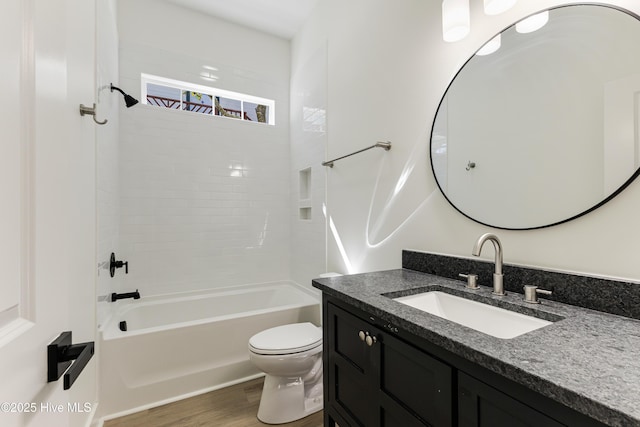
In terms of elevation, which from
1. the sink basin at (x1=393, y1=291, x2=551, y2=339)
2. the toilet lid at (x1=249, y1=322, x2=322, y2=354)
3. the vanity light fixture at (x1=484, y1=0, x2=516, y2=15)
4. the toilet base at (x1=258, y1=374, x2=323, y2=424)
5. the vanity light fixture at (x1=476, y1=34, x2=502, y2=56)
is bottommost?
the toilet base at (x1=258, y1=374, x2=323, y2=424)

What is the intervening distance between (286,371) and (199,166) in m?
2.05

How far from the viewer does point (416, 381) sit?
33.2 inches

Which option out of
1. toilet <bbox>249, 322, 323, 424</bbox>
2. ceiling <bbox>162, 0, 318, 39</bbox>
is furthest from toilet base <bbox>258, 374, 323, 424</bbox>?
ceiling <bbox>162, 0, 318, 39</bbox>

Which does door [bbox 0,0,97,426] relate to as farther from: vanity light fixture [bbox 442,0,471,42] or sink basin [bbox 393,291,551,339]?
vanity light fixture [bbox 442,0,471,42]

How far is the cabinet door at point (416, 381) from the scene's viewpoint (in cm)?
76

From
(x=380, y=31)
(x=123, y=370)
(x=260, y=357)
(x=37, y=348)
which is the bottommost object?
(x=123, y=370)

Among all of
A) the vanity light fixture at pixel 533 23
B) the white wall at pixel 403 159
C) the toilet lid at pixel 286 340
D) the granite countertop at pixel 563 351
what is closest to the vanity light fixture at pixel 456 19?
the white wall at pixel 403 159

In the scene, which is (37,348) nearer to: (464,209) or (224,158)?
(464,209)

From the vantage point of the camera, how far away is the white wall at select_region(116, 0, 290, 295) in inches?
101

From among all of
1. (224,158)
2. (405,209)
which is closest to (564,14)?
(405,209)

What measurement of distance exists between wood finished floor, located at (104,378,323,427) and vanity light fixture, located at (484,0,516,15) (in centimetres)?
221

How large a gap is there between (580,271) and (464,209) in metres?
0.47

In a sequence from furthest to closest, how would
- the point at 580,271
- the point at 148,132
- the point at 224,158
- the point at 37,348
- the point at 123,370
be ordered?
the point at 224,158 < the point at 148,132 < the point at 123,370 < the point at 580,271 < the point at 37,348

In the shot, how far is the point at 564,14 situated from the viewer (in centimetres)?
101
